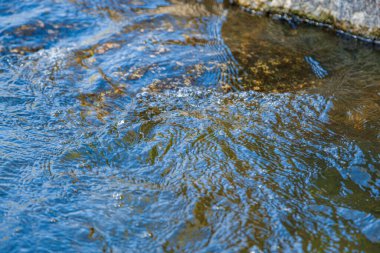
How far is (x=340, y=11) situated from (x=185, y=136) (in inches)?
151

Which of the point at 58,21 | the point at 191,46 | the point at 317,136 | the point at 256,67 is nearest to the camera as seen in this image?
the point at 317,136

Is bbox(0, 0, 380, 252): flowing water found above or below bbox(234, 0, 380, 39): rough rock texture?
below

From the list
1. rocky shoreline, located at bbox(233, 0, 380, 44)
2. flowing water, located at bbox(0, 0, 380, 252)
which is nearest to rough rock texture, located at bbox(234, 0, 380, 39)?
rocky shoreline, located at bbox(233, 0, 380, 44)

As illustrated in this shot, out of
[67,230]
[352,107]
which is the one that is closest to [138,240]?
[67,230]

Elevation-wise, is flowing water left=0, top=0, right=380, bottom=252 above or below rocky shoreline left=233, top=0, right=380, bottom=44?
below

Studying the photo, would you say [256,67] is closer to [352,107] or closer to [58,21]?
[352,107]

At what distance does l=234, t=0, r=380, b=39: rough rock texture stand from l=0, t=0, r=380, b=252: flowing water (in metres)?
0.24

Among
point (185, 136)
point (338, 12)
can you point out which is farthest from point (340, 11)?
point (185, 136)

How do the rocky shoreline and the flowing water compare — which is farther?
the rocky shoreline

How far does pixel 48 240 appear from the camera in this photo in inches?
127

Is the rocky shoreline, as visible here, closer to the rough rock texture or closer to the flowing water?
the rough rock texture

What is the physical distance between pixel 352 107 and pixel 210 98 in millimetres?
1636

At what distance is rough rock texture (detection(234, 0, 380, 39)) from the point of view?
6.44m

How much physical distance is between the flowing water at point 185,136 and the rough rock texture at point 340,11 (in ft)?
0.79
